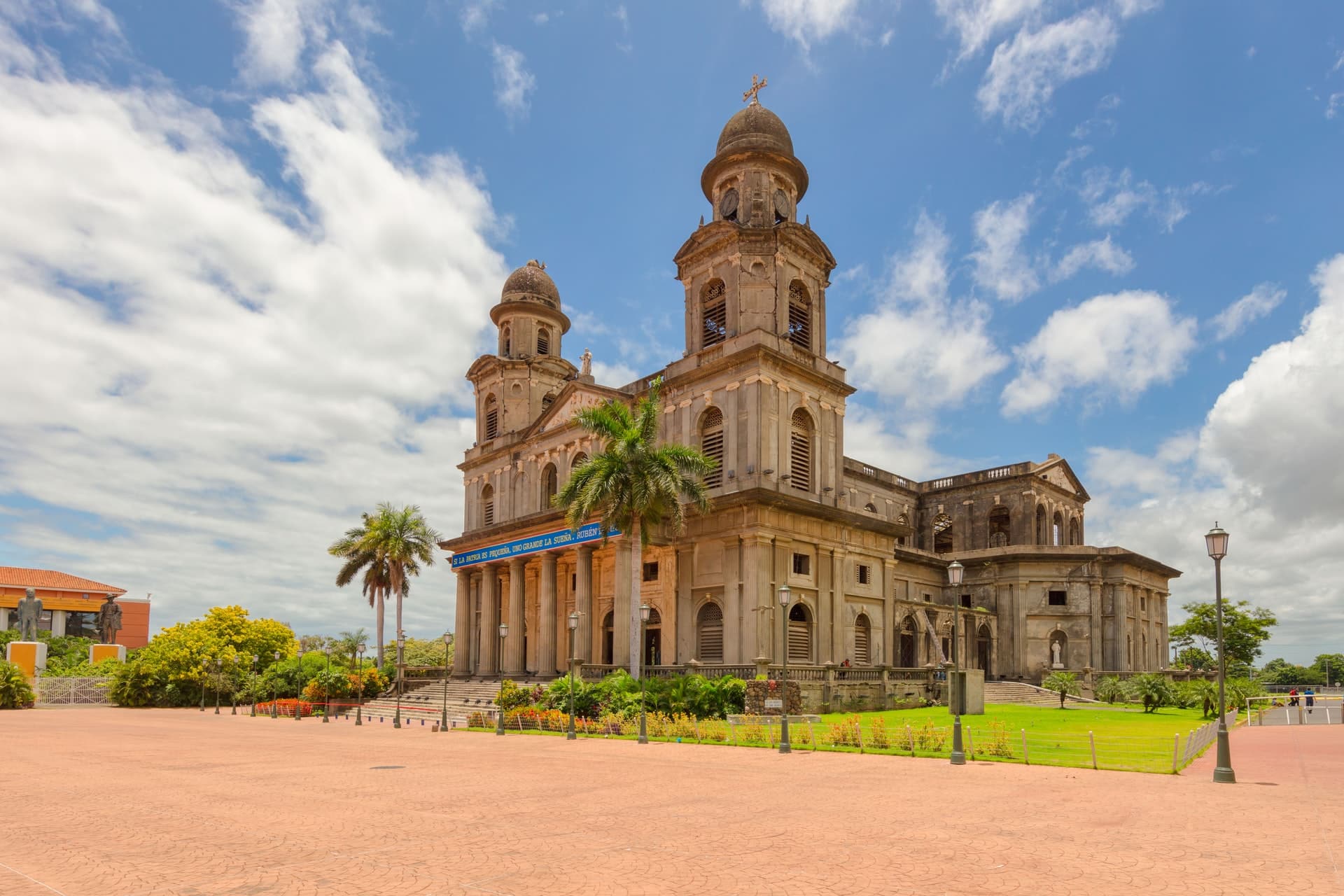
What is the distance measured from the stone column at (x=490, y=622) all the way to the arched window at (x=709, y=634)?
1649 cm

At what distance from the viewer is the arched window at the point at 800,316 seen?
1674 inches

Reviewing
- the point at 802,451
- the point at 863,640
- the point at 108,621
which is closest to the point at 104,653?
the point at 108,621

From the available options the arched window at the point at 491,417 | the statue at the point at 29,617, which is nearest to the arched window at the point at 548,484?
the arched window at the point at 491,417

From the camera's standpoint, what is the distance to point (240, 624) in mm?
64938

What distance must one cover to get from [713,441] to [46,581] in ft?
327

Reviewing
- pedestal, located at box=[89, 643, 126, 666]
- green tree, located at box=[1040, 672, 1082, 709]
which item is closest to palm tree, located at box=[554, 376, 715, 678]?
green tree, located at box=[1040, 672, 1082, 709]

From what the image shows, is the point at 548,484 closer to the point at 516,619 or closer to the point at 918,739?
the point at 516,619

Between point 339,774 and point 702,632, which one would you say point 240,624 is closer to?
point 702,632

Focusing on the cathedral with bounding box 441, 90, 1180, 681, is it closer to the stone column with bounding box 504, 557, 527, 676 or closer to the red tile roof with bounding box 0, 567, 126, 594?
the stone column with bounding box 504, 557, 527, 676

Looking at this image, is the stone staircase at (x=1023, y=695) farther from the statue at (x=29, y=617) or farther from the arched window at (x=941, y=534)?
the statue at (x=29, y=617)

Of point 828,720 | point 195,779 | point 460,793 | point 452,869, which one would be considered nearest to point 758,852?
point 452,869

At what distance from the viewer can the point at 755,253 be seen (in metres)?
41.0

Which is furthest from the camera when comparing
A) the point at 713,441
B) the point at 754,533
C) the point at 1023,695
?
the point at 1023,695

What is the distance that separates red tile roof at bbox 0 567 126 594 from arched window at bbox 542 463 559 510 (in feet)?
272
